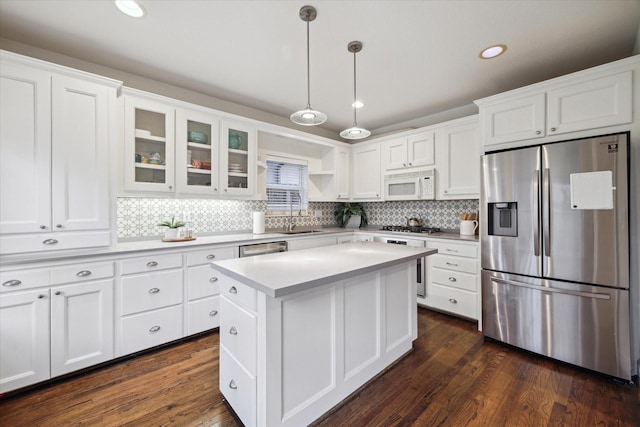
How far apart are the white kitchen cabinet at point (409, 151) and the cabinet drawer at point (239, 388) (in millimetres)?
3194

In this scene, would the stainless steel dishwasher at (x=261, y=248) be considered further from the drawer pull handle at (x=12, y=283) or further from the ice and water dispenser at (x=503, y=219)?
the ice and water dispenser at (x=503, y=219)

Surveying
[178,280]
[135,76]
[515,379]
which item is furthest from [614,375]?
[135,76]

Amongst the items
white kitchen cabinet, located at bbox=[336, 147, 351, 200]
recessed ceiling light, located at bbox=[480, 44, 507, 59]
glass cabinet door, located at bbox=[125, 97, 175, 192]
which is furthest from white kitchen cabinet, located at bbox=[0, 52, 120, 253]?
recessed ceiling light, located at bbox=[480, 44, 507, 59]

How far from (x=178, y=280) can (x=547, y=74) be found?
4078 millimetres

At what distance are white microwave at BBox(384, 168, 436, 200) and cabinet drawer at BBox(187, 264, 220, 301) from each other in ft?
8.73

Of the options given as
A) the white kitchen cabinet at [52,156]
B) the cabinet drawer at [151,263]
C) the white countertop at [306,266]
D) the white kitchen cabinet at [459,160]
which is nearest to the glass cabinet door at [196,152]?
the white kitchen cabinet at [52,156]

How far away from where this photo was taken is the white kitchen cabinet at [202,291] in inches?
99.7

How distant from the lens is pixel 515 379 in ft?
6.51

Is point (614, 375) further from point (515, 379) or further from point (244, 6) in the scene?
point (244, 6)

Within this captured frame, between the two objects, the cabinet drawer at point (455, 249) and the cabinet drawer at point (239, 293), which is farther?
the cabinet drawer at point (455, 249)

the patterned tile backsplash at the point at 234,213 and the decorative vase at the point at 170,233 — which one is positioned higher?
the patterned tile backsplash at the point at 234,213

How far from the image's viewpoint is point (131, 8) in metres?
1.77

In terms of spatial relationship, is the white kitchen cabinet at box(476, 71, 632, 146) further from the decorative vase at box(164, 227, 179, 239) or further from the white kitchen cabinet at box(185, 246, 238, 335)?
the decorative vase at box(164, 227, 179, 239)

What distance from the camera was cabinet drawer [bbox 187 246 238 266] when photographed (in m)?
2.55
